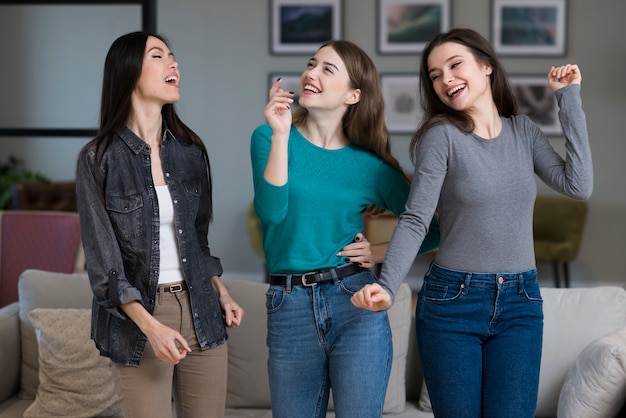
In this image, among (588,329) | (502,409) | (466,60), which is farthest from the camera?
(588,329)

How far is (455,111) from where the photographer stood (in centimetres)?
201

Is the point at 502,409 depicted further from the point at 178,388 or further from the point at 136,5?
the point at 136,5

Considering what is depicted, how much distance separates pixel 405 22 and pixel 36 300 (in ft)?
14.6

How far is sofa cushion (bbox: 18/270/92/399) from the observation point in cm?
303

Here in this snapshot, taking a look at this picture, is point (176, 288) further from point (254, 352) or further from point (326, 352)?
point (254, 352)

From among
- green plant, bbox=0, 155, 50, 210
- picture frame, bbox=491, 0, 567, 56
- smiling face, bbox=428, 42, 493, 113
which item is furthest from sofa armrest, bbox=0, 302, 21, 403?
picture frame, bbox=491, 0, 567, 56

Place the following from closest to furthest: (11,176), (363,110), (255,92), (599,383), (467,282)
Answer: (467,282)
(363,110)
(599,383)
(11,176)
(255,92)

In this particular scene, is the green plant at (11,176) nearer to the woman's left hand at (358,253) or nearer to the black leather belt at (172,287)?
the black leather belt at (172,287)

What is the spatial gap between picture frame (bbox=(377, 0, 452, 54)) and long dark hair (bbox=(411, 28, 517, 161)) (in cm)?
481

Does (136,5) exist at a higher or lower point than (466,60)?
higher

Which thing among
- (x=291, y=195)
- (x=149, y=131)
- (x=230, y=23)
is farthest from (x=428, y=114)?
(x=230, y=23)

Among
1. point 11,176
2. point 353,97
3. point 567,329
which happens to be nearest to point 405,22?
point 11,176

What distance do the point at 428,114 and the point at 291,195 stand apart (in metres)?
0.38

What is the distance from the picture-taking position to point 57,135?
23.1 feet
